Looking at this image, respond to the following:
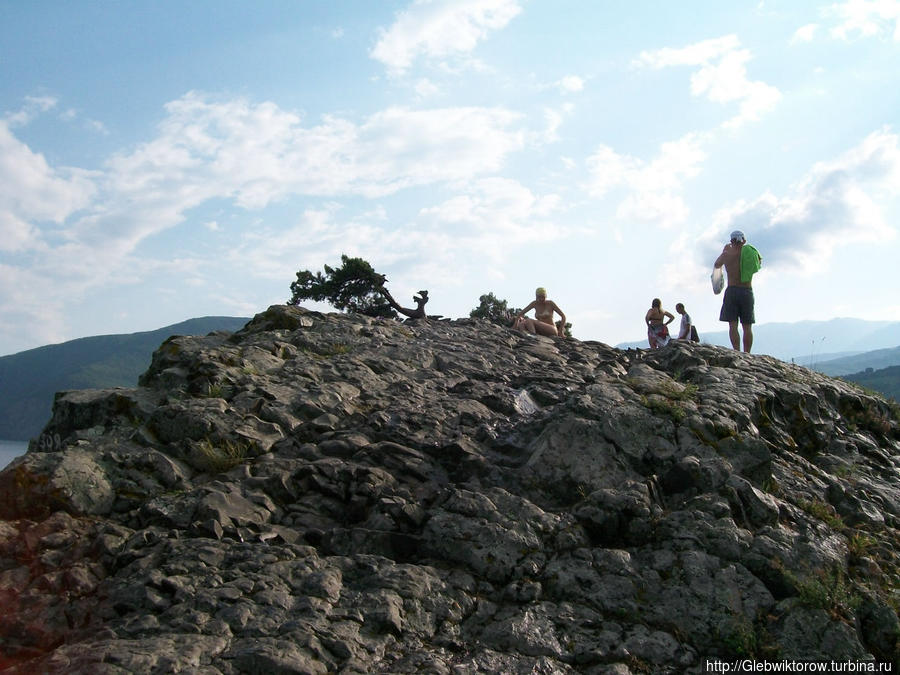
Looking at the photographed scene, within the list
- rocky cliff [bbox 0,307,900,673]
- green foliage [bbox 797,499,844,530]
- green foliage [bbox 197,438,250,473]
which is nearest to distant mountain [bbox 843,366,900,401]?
green foliage [bbox 797,499,844,530]

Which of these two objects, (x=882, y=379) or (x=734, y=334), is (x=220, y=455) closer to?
(x=734, y=334)

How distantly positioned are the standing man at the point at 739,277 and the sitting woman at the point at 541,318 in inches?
163

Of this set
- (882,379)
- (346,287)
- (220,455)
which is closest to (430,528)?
(220,455)

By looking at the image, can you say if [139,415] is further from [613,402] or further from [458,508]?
[613,402]

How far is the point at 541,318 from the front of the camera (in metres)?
18.3

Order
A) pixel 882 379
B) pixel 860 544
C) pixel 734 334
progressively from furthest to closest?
pixel 882 379 < pixel 734 334 < pixel 860 544

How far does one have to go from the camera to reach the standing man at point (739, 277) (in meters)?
15.9

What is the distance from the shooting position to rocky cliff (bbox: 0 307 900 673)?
5.92 m

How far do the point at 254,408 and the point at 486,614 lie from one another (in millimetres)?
4750

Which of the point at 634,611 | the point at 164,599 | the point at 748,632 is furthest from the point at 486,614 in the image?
the point at 164,599

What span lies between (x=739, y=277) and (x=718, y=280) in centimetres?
49

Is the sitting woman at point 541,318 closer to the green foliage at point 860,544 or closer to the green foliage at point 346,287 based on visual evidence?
the green foliage at point 860,544

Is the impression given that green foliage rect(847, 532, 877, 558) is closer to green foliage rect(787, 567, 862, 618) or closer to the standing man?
green foliage rect(787, 567, 862, 618)

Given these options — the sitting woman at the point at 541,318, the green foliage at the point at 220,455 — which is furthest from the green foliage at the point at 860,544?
the sitting woman at the point at 541,318
